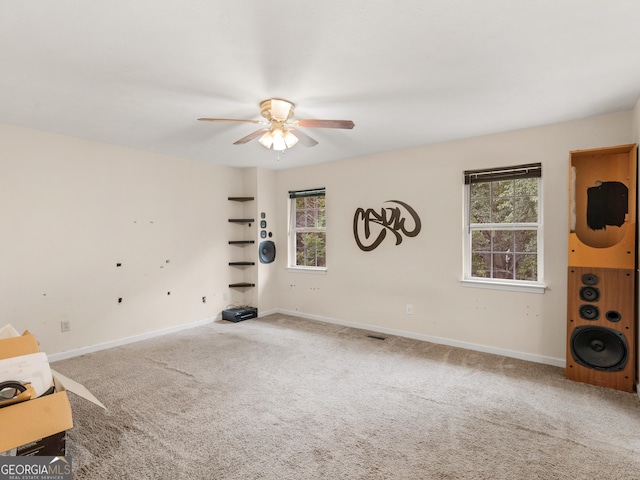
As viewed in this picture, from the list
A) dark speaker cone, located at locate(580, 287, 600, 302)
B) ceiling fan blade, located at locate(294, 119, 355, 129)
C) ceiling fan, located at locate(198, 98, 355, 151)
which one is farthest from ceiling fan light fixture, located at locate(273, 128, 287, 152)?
dark speaker cone, located at locate(580, 287, 600, 302)

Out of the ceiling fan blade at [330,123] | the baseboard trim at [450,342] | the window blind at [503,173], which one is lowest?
the baseboard trim at [450,342]

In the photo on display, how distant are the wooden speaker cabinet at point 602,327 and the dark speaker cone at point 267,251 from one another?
12.7 feet

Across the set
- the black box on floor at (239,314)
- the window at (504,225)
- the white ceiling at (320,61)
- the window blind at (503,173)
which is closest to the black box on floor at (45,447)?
the white ceiling at (320,61)

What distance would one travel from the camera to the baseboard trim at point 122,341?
11.7ft

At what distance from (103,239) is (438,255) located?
12.6ft

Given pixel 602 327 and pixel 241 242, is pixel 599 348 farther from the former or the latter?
pixel 241 242

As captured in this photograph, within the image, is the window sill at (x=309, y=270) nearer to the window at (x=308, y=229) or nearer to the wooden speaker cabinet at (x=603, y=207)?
the window at (x=308, y=229)

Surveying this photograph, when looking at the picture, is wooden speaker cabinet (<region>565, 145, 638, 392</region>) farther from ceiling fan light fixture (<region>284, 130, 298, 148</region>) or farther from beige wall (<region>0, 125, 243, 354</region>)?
beige wall (<region>0, 125, 243, 354</region>)

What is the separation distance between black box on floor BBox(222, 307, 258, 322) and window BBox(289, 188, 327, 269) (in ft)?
3.06

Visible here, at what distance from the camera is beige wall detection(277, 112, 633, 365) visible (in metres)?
3.28

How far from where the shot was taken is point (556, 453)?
78.2 inches

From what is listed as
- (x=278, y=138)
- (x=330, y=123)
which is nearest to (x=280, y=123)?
(x=278, y=138)

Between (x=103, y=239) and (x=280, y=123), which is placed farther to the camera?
(x=103, y=239)

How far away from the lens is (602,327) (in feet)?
9.15
